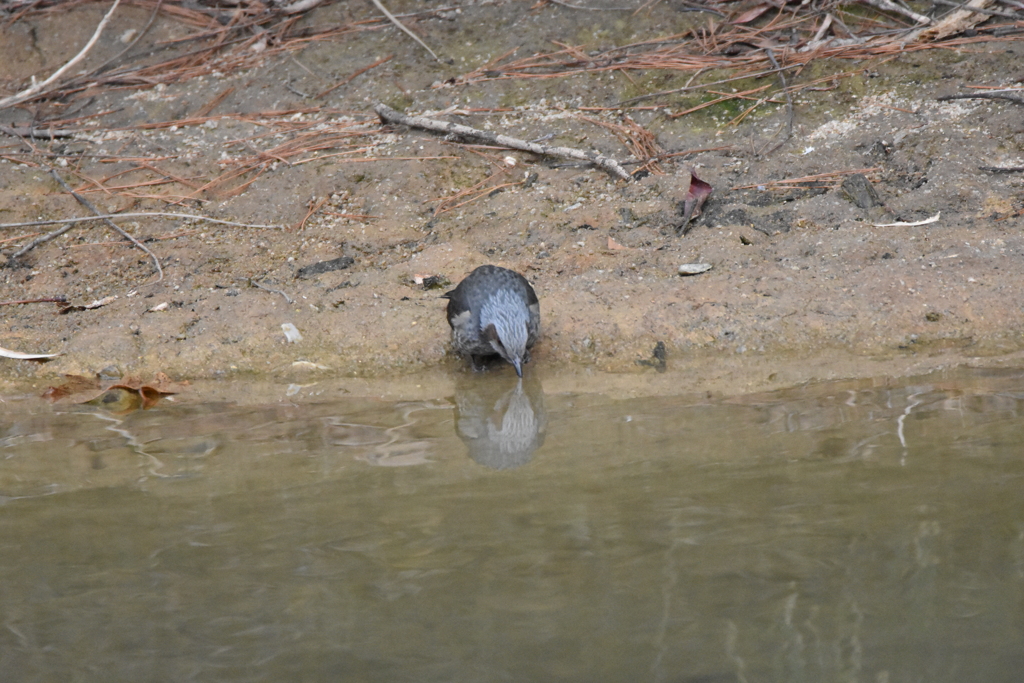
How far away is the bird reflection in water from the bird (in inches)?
5.7

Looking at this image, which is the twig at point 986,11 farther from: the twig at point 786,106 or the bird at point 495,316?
the bird at point 495,316

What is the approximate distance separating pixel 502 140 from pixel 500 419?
3170mm

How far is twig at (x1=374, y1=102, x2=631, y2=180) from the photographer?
271 inches

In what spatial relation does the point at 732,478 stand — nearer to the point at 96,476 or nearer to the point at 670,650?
the point at 670,650

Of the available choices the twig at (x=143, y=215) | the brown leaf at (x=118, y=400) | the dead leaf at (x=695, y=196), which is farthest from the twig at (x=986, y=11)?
the brown leaf at (x=118, y=400)

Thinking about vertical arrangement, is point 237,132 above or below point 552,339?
above

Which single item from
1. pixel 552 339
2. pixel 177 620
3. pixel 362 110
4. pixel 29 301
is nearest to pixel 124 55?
pixel 362 110

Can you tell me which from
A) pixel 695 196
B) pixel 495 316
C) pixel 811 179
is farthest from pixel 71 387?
pixel 811 179

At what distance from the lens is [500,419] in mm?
4703

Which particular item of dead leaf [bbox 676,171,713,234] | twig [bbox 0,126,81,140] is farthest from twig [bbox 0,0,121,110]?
dead leaf [bbox 676,171,713,234]

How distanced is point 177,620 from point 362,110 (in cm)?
585

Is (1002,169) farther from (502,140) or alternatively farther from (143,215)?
(143,215)

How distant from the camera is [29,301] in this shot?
19.6ft

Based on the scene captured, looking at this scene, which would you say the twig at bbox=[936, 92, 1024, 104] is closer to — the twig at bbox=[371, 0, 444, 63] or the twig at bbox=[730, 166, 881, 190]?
the twig at bbox=[730, 166, 881, 190]
